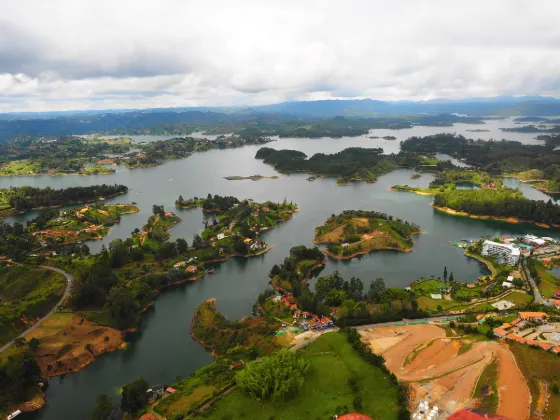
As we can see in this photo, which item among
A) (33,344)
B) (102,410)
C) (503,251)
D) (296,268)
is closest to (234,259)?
(296,268)

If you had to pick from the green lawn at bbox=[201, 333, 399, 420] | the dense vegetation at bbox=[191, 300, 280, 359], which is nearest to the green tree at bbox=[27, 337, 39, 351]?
the dense vegetation at bbox=[191, 300, 280, 359]

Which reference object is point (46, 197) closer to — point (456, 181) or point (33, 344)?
point (33, 344)

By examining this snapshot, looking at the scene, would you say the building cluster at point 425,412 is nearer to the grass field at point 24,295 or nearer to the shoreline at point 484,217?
the grass field at point 24,295

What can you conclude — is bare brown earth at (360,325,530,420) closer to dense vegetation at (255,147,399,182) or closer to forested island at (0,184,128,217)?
dense vegetation at (255,147,399,182)

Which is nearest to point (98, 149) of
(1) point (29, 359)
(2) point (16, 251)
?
(2) point (16, 251)

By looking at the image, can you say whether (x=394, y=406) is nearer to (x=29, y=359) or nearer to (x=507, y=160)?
(x=29, y=359)

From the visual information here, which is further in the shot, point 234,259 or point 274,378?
point 234,259
